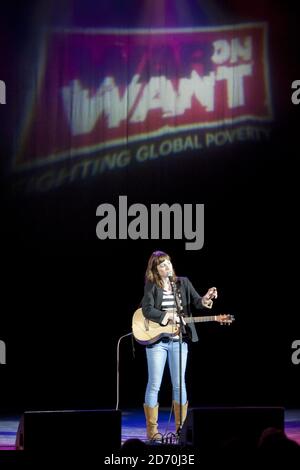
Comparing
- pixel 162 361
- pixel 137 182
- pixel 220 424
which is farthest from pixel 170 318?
pixel 137 182

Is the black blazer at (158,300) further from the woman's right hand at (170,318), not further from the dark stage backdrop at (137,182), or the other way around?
the dark stage backdrop at (137,182)

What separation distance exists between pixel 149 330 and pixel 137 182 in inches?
143

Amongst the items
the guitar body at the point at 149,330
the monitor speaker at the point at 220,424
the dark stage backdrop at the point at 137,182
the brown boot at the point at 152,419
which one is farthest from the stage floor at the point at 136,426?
the monitor speaker at the point at 220,424

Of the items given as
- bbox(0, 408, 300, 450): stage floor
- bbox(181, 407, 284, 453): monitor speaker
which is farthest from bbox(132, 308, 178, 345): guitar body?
bbox(181, 407, 284, 453): monitor speaker

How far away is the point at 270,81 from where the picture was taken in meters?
11.1

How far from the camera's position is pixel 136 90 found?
1078cm

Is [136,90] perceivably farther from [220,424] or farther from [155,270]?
[220,424]

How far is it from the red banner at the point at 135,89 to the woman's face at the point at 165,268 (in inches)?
143

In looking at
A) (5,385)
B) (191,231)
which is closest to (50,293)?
(5,385)

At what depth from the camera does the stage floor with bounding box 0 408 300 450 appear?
8.38m

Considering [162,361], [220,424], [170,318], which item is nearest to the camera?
[220,424]

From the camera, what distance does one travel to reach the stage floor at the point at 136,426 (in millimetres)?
8383
